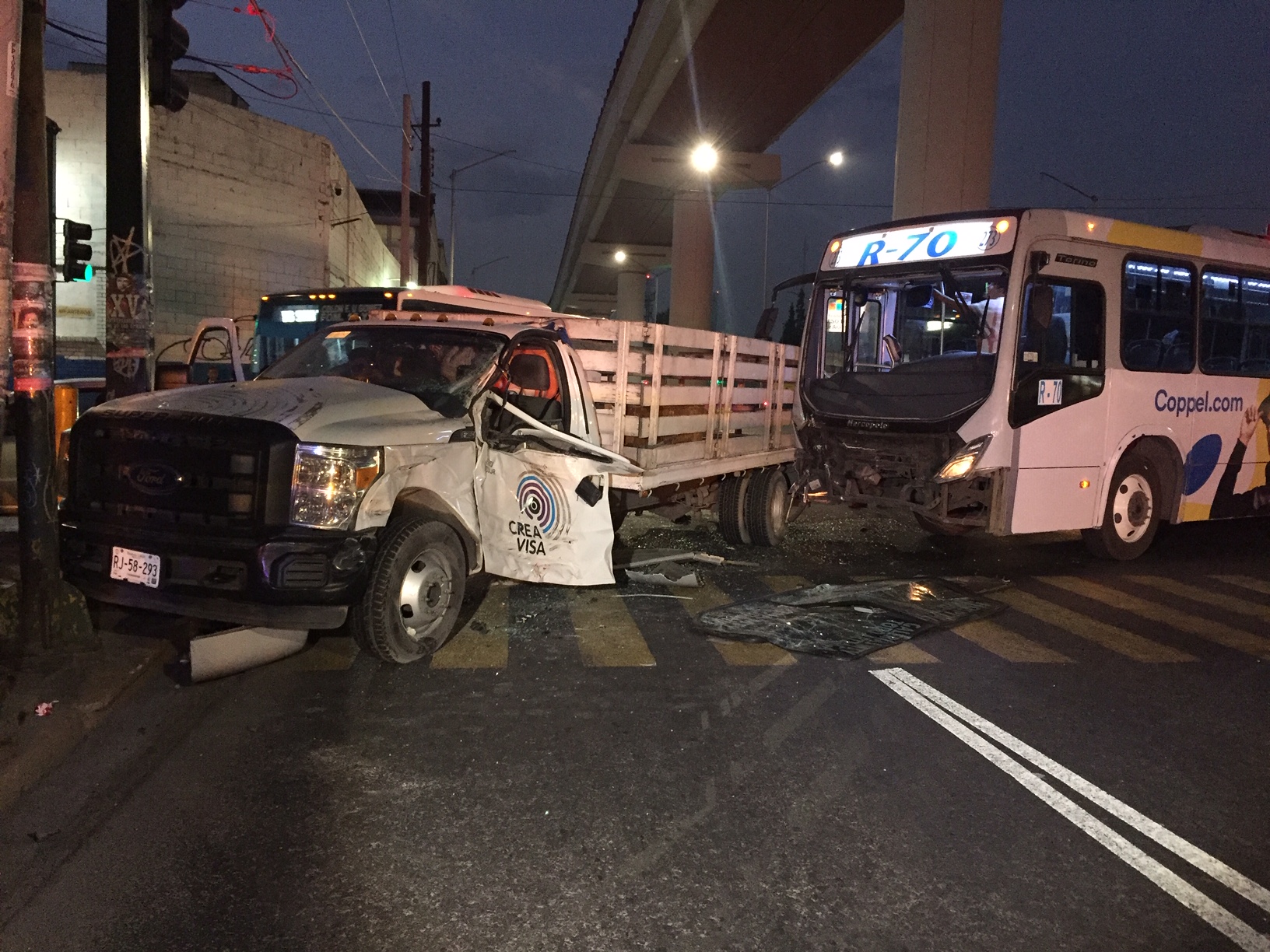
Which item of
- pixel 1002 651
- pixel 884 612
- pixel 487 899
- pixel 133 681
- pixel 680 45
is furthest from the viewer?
pixel 680 45

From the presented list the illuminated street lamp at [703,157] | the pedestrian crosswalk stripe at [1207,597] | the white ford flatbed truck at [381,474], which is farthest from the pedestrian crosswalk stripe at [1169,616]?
the illuminated street lamp at [703,157]

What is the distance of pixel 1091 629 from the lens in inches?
284

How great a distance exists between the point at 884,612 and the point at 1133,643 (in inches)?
68.5

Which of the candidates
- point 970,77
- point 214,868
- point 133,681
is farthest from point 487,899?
point 970,77

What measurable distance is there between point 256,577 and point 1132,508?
873 cm

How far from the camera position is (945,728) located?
16.5ft

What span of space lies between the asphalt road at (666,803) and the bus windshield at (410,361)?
1707 mm

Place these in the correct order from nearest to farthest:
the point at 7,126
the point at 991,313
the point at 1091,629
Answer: the point at 7,126 < the point at 1091,629 < the point at 991,313

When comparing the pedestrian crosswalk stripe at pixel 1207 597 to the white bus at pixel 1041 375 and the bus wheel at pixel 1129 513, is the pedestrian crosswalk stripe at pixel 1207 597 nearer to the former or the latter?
the bus wheel at pixel 1129 513

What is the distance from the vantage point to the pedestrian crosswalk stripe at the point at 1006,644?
639 centimetres

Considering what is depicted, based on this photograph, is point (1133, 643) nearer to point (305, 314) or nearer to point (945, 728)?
point (945, 728)

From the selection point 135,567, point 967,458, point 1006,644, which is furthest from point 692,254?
point 135,567

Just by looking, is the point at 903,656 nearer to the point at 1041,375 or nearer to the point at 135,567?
the point at 1041,375

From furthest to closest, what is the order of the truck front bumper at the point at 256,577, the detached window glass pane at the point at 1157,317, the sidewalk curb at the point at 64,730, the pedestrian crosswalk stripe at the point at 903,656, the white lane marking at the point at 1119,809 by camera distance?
the detached window glass pane at the point at 1157,317
the pedestrian crosswalk stripe at the point at 903,656
the truck front bumper at the point at 256,577
the sidewalk curb at the point at 64,730
the white lane marking at the point at 1119,809
